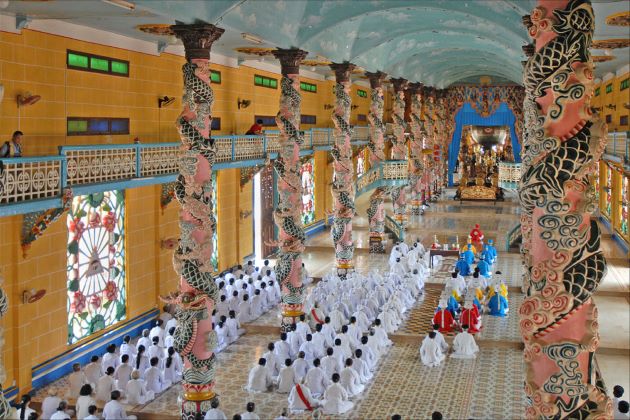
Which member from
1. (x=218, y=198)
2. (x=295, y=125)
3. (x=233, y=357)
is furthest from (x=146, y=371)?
(x=218, y=198)

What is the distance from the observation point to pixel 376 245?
90.4ft

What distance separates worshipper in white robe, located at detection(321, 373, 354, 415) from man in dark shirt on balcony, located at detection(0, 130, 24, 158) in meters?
6.64

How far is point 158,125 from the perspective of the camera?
61.9 ft

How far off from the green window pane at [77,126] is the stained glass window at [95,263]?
1.43 metres

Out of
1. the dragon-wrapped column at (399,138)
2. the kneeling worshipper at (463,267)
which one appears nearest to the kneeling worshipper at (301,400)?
the kneeling worshipper at (463,267)

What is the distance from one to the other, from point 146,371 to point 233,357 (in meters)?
2.65

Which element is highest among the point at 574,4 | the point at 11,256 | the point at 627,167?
the point at 574,4

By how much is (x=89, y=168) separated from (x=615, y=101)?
70.2 feet

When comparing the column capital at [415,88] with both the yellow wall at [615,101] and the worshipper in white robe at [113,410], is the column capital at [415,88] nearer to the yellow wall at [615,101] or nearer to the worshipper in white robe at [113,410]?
the yellow wall at [615,101]

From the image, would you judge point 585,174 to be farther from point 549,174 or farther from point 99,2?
point 99,2

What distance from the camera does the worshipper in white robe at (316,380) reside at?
13.8 meters

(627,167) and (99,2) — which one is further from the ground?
(99,2)

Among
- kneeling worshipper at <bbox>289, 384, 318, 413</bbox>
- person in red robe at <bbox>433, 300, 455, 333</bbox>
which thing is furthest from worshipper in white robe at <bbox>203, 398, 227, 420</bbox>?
person in red robe at <bbox>433, 300, 455, 333</bbox>

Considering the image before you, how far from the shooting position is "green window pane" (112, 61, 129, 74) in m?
16.8
